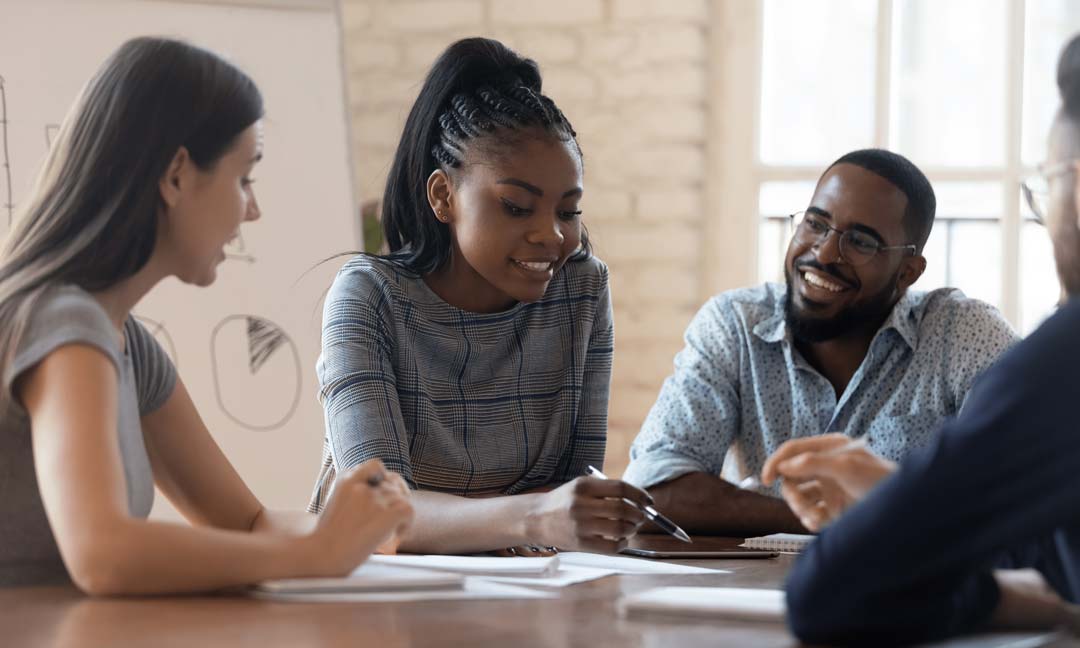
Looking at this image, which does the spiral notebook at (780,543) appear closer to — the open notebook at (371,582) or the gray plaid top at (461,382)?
the gray plaid top at (461,382)

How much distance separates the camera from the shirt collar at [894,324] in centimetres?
230

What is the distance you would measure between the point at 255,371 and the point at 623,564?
1.48 m

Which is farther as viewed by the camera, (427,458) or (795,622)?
(427,458)

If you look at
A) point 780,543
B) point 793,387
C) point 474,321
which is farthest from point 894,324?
point 474,321

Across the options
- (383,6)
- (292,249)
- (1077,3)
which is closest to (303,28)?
(292,249)

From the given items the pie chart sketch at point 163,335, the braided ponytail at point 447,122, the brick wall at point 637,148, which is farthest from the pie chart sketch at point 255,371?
the brick wall at point 637,148

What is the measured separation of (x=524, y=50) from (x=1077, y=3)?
1.59m

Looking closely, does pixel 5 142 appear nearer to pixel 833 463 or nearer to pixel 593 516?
pixel 593 516

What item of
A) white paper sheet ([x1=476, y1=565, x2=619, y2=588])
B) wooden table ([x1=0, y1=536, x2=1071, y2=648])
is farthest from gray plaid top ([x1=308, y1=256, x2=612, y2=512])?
wooden table ([x1=0, y1=536, x2=1071, y2=648])

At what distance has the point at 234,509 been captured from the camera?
4.91 feet

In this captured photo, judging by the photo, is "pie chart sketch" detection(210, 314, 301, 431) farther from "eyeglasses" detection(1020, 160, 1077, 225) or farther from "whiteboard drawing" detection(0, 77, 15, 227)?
"eyeglasses" detection(1020, 160, 1077, 225)

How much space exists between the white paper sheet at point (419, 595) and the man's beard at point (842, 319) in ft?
4.06

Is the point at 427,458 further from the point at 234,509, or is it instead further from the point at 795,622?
the point at 795,622

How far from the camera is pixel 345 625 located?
1032 millimetres
